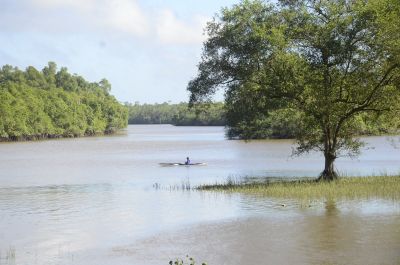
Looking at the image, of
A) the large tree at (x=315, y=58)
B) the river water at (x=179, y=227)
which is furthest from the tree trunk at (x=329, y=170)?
the river water at (x=179, y=227)

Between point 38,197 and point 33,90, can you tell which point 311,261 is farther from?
point 33,90

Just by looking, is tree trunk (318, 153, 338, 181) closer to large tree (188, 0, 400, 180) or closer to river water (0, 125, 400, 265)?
large tree (188, 0, 400, 180)

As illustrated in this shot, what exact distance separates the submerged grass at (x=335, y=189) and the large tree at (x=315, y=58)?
2.45 meters

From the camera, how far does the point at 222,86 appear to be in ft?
120

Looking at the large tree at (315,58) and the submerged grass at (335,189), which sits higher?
the large tree at (315,58)

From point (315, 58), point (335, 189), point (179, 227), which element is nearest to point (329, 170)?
point (335, 189)

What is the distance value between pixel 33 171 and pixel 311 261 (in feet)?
141

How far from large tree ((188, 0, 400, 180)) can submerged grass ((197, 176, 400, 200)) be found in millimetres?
2452

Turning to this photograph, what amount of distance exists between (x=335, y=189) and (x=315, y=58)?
757 centimetres

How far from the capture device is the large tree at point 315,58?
106 ft

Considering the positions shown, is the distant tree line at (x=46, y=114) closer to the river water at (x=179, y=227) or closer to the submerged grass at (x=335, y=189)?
the river water at (x=179, y=227)

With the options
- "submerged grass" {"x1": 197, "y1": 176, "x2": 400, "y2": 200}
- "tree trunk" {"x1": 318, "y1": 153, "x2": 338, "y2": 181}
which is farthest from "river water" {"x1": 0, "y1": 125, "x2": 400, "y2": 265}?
"tree trunk" {"x1": 318, "y1": 153, "x2": 338, "y2": 181}

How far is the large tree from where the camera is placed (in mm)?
32312

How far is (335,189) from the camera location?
1219 inches
